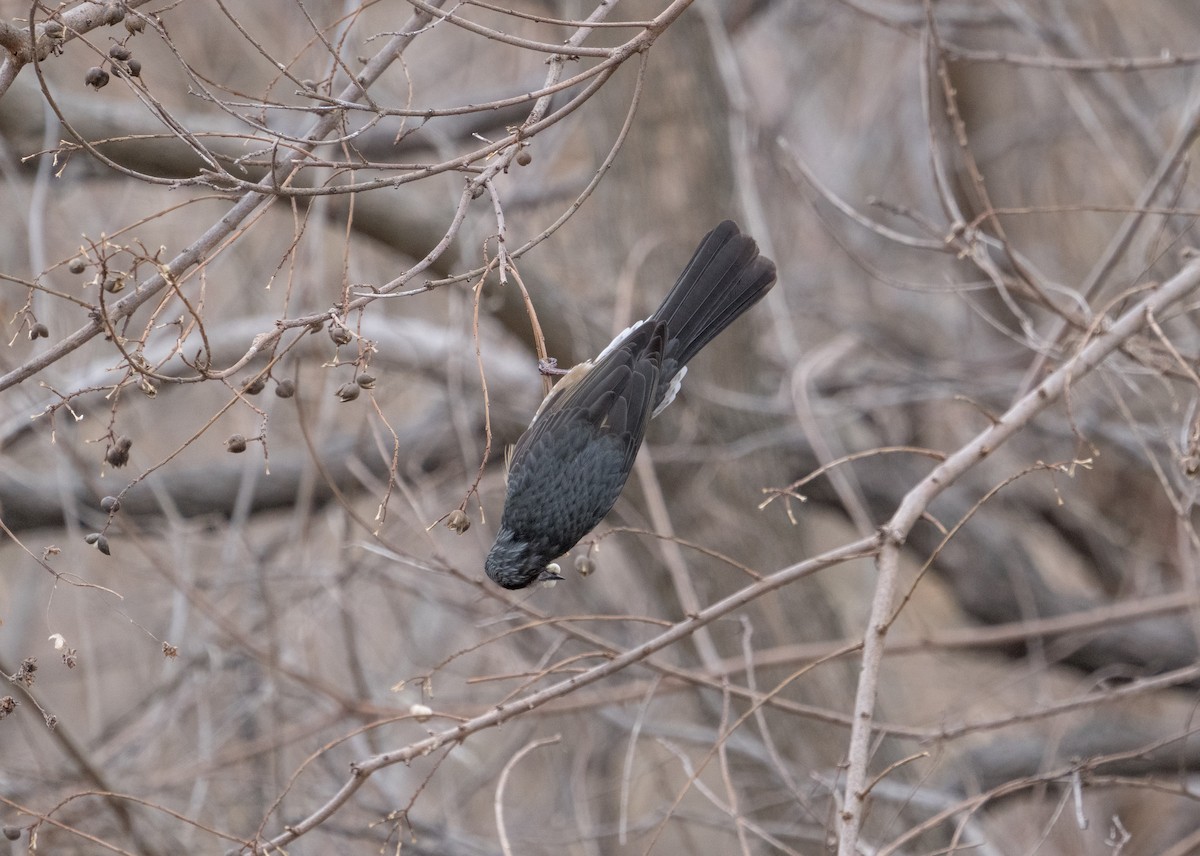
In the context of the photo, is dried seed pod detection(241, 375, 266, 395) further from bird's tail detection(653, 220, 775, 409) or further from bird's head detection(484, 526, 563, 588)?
bird's tail detection(653, 220, 775, 409)

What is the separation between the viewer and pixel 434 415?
6328 mm

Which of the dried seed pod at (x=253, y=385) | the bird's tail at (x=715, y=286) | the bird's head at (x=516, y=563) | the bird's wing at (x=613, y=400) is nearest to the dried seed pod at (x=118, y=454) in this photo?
the dried seed pod at (x=253, y=385)

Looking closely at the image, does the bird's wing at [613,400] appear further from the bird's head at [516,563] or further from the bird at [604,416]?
the bird's head at [516,563]

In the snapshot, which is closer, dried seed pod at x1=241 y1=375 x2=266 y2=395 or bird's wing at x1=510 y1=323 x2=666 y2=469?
dried seed pod at x1=241 y1=375 x2=266 y2=395

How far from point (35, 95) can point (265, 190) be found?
3.37 metres

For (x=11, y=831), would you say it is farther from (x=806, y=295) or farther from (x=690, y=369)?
(x=806, y=295)

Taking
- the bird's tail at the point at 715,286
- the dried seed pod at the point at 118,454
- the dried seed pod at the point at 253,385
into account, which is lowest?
the dried seed pod at the point at 253,385

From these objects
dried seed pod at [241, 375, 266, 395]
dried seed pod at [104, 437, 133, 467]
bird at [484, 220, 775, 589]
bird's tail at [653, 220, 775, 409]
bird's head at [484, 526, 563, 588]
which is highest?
bird's tail at [653, 220, 775, 409]

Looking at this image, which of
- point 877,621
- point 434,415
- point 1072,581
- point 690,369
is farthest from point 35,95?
point 1072,581

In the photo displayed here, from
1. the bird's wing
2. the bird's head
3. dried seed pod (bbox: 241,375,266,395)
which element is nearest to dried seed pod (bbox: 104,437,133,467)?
dried seed pod (bbox: 241,375,266,395)

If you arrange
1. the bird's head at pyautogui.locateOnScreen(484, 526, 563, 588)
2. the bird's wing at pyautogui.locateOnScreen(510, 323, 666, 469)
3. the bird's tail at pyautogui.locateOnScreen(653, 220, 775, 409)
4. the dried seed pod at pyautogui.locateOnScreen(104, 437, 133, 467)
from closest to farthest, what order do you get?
the dried seed pod at pyautogui.locateOnScreen(104, 437, 133, 467) < the bird's head at pyautogui.locateOnScreen(484, 526, 563, 588) < the bird's wing at pyautogui.locateOnScreen(510, 323, 666, 469) < the bird's tail at pyautogui.locateOnScreen(653, 220, 775, 409)

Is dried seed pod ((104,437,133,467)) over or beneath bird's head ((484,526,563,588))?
beneath

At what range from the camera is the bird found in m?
3.25

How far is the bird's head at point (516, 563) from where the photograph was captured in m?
3.19
